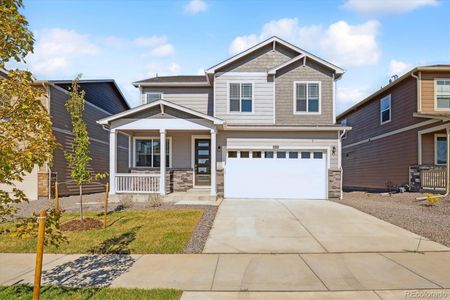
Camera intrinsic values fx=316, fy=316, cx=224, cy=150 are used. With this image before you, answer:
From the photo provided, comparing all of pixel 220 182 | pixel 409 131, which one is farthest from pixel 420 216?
pixel 409 131

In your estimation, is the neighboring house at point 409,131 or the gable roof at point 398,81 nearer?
the neighboring house at point 409,131

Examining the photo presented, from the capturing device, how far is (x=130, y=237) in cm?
759

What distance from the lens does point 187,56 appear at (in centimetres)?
1709

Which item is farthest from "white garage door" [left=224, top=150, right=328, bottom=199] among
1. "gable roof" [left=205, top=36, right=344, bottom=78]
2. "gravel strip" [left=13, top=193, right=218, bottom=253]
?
"gable roof" [left=205, top=36, right=344, bottom=78]

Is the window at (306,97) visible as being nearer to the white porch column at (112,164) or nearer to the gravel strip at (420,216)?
the gravel strip at (420,216)

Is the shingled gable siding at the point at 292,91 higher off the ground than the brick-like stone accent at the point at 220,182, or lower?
higher

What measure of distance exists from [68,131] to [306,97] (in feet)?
41.4

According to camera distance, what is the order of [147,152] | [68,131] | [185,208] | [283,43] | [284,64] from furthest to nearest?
1. [68,131]
2. [147,152]
3. [283,43]
4. [284,64]
5. [185,208]

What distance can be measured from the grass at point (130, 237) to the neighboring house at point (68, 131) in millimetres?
5181

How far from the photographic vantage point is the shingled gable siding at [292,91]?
608 inches

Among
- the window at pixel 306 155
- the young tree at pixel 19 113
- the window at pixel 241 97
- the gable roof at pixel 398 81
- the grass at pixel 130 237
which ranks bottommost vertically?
the grass at pixel 130 237

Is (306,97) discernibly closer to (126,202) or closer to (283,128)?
(283,128)

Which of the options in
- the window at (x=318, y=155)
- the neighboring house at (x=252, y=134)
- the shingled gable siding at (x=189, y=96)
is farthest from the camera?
the shingled gable siding at (x=189, y=96)

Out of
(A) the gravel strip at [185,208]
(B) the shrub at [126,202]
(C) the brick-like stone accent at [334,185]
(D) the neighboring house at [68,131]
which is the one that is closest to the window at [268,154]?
(C) the brick-like stone accent at [334,185]
